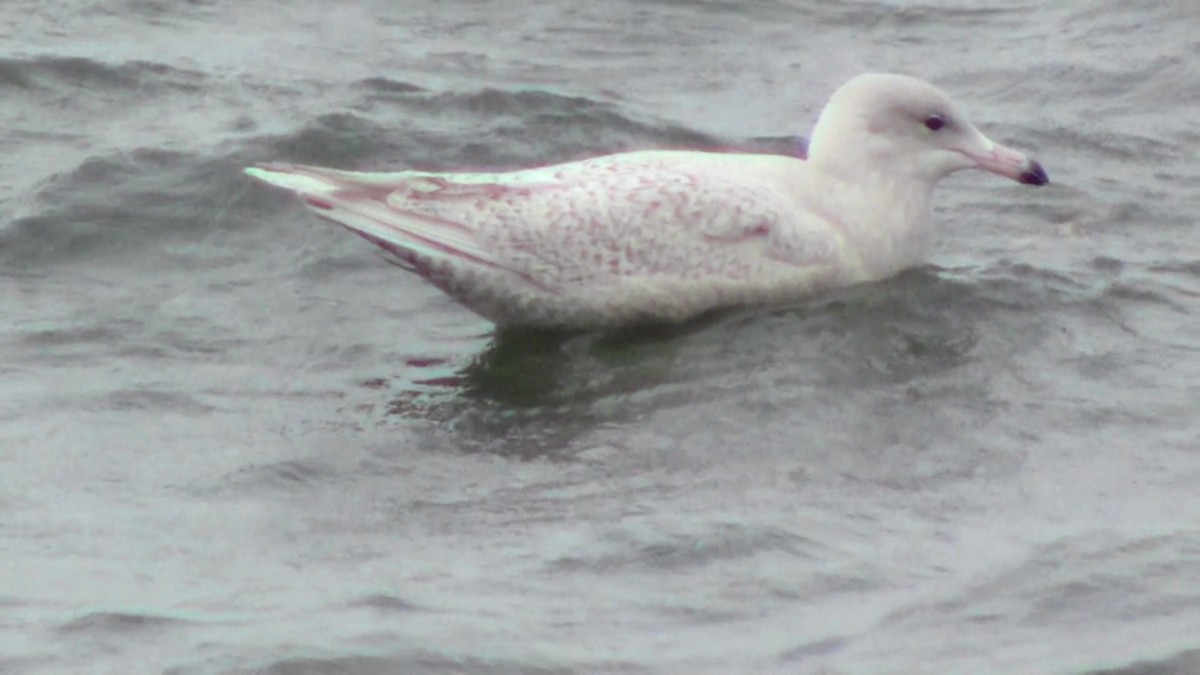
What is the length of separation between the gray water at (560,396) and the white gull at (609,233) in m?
0.14

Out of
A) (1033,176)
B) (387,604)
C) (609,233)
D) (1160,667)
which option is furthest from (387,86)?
(1160,667)

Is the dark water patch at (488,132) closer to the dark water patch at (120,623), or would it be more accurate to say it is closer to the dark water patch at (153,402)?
the dark water patch at (153,402)

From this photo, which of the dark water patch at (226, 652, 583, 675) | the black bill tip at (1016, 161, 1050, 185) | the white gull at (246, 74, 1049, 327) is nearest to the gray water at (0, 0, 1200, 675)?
the dark water patch at (226, 652, 583, 675)

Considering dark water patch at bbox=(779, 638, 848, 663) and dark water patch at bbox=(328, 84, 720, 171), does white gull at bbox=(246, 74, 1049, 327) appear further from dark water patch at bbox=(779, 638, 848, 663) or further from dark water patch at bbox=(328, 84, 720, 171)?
dark water patch at bbox=(779, 638, 848, 663)

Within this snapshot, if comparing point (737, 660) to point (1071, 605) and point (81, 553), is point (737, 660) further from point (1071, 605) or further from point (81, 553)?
point (81, 553)

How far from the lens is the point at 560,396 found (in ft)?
24.7

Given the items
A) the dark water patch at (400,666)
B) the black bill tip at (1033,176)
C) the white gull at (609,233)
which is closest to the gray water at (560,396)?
the dark water patch at (400,666)

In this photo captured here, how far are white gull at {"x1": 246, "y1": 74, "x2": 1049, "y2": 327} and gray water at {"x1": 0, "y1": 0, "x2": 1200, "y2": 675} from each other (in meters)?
0.14

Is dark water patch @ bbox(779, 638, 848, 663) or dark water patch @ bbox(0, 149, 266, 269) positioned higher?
dark water patch @ bbox(0, 149, 266, 269)

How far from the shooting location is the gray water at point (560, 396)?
221 inches

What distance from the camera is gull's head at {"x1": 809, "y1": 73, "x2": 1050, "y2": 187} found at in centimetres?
835

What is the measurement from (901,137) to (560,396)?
1823mm

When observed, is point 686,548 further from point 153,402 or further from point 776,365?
point 153,402

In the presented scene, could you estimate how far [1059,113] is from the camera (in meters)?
10.7
